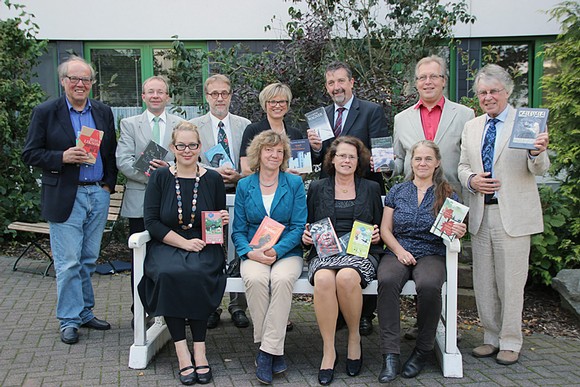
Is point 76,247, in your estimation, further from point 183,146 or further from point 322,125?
point 322,125

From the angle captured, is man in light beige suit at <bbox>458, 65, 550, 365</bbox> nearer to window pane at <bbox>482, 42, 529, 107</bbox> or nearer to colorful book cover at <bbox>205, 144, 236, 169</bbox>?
colorful book cover at <bbox>205, 144, 236, 169</bbox>

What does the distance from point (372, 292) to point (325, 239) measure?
492 mm

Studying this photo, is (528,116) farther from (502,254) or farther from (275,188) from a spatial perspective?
(275,188)

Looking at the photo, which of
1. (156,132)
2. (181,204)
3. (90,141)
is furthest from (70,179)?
(181,204)

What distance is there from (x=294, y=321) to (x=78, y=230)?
2015 millimetres

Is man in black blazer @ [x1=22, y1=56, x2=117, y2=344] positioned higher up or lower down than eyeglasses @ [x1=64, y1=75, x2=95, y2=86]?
lower down

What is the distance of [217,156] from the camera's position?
468 cm

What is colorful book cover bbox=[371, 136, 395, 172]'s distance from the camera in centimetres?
432

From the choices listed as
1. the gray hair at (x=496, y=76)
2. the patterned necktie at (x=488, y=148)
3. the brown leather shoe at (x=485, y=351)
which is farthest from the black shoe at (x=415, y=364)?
the gray hair at (x=496, y=76)

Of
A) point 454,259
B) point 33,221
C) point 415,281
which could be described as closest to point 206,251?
point 415,281

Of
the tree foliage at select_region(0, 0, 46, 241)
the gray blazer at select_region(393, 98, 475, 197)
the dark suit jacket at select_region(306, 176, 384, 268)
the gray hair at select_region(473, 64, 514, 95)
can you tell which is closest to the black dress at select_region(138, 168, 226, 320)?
the dark suit jacket at select_region(306, 176, 384, 268)

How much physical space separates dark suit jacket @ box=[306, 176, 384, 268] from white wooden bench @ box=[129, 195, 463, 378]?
332 millimetres

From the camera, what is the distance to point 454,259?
13.0 ft

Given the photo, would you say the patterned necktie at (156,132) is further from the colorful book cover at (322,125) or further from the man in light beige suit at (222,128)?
the colorful book cover at (322,125)
